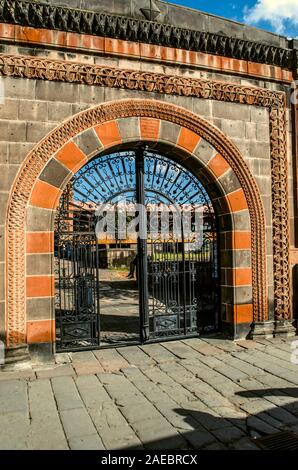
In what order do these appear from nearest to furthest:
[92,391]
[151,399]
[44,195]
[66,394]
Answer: [151,399] → [66,394] → [92,391] → [44,195]

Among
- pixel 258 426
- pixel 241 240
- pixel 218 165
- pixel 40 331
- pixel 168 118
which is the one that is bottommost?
pixel 258 426

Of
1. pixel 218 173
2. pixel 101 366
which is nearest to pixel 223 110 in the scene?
pixel 218 173

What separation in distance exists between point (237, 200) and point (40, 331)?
3878 mm

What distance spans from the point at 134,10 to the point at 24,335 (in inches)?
211

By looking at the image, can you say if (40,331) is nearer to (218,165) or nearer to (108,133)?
(108,133)

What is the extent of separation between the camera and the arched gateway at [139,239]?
212 inches

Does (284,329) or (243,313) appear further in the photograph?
(284,329)

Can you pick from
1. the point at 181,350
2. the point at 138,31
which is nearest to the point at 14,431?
the point at 181,350

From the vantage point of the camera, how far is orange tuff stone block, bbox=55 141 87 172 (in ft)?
18.4

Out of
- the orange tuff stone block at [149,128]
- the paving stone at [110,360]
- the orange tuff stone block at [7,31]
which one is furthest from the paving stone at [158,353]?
the orange tuff stone block at [7,31]

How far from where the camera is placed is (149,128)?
607 cm

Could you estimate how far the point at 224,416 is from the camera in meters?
3.71
